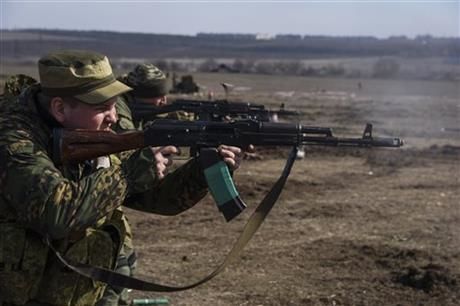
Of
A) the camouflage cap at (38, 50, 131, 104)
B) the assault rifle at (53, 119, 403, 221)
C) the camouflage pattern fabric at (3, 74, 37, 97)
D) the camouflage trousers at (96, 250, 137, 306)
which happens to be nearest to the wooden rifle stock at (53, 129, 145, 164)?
the assault rifle at (53, 119, 403, 221)

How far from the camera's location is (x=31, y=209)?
10.3ft

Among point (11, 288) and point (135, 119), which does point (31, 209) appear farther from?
point (135, 119)

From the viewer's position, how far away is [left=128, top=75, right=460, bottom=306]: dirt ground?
6977 millimetres

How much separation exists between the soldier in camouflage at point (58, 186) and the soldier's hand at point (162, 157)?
0.01 metres

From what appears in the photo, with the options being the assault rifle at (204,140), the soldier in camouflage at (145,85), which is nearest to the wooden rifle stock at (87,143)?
the assault rifle at (204,140)

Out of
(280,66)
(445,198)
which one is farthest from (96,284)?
(280,66)

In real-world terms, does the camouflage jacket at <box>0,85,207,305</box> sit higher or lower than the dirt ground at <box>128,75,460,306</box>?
higher

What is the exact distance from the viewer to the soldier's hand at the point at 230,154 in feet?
11.9

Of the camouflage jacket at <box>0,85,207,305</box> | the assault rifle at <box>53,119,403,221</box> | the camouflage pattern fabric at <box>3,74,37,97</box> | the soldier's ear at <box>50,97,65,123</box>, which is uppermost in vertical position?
the camouflage pattern fabric at <box>3,74,37,97</box>

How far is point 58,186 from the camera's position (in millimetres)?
3135

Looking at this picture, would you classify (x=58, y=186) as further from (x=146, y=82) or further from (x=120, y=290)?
(x=146, y=82)

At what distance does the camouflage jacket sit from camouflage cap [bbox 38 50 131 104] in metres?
0.12

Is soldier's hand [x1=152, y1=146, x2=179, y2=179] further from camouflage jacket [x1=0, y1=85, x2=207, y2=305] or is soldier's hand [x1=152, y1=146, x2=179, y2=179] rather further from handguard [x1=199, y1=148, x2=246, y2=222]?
handguard [x1=199, y1=148, x2=246, y2=222]

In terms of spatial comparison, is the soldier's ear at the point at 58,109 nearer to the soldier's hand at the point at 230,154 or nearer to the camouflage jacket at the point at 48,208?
the camouflage jacket at the point at 48,208
